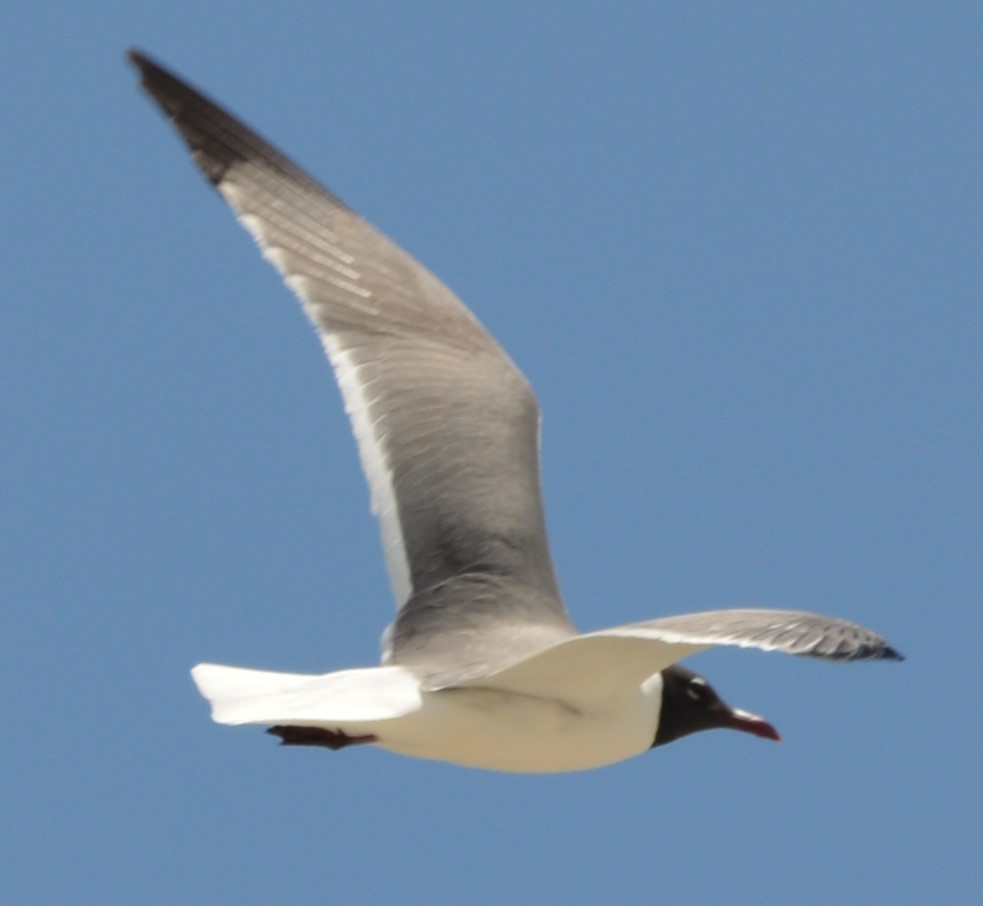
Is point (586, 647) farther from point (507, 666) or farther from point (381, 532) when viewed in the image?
point (381, 532)

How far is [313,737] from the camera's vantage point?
731 cm

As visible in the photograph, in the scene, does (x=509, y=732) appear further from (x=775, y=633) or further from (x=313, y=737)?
(x=775, y=633)

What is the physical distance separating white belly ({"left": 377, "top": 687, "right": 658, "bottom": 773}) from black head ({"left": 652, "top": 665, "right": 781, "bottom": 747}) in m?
0.33

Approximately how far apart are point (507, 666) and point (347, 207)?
8.97ft

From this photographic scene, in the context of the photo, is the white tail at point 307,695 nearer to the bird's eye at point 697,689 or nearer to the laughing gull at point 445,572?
the laughing gull at point 445,572

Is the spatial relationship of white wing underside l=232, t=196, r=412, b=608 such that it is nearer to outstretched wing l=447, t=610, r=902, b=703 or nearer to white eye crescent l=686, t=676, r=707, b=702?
white eye crescent l=686, t=676, r=707, b=702

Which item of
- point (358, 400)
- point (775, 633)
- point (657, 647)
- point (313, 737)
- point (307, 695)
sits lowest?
point (313, 737)

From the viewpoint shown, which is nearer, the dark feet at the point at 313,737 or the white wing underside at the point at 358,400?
the dark feet at the point at 313,737

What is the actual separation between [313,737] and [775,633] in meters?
1.72

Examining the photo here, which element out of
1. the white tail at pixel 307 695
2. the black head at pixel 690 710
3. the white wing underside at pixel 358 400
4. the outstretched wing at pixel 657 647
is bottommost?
the black head at pixel 690 710

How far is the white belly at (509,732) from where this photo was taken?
6988 millimetres

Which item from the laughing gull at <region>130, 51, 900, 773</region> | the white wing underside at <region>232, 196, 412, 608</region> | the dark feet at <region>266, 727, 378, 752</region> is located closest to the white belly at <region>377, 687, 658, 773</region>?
the laughing gull at <region>130, 51, 900, 773</region>

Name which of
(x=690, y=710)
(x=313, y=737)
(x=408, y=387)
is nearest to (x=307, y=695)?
(x=313, y=737)

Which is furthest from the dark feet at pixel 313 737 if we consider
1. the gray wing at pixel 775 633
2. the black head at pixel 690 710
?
the gray wing at pixel 775 633
